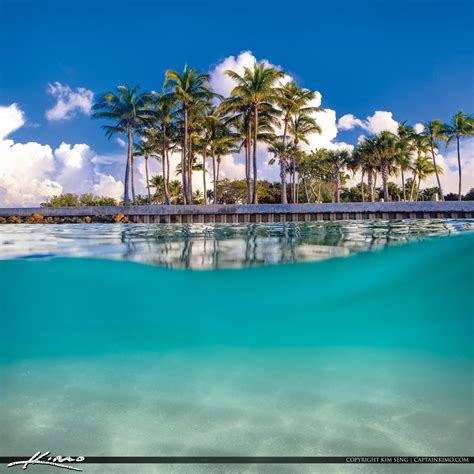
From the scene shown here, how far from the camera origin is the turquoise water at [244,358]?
12.3 feet

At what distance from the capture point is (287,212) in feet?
88.1

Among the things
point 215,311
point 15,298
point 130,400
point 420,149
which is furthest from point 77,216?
point 420,149

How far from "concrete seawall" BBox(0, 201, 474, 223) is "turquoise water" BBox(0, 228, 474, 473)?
56.4 ft

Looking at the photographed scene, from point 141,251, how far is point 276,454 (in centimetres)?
640

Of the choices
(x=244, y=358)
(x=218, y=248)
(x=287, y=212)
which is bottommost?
(x=244, y=358)

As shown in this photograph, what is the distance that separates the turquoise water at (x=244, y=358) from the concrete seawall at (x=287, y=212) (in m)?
17.2

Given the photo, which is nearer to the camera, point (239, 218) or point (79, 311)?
point (79, 311)

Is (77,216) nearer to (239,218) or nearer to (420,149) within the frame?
(239,218)

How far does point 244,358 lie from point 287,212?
67.9 feet

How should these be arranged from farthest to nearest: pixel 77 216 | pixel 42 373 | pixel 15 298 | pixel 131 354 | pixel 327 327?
pixel 77 216 < pixel 15 298 < pixel 327 327 < pixel 131 354 < pixel 42 373

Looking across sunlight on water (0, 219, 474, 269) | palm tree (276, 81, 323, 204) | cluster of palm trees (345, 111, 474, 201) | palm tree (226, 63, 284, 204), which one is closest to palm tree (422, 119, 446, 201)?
cluster of palm trees (345, 111, 474, 201)

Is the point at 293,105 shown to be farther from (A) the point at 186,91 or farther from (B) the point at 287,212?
(B) the point at 287,212

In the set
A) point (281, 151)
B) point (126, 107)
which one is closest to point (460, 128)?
point (281, 151)

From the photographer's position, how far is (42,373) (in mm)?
5977
